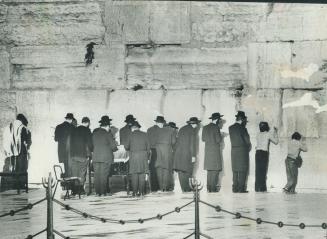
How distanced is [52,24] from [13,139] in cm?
196

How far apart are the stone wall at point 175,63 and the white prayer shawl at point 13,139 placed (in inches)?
8.7

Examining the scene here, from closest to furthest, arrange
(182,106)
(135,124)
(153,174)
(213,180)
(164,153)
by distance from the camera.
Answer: (135,124), (153,174), (164,153), (213,180), (182,106)

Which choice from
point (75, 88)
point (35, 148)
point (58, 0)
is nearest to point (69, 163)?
point (35, 148)

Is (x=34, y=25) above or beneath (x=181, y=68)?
above

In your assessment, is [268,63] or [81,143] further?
[268,63]

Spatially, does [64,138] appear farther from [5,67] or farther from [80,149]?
[5,67]

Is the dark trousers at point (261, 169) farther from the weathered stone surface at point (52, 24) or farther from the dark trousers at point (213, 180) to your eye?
the weathered stone surface at point (52, 24)

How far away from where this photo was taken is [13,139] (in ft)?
33.5

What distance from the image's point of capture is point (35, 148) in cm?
992

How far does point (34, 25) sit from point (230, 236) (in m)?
5.12

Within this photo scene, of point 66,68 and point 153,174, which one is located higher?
point 66,68

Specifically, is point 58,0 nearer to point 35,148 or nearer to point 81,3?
point 81,3

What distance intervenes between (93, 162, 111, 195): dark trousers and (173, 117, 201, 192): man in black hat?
116cm

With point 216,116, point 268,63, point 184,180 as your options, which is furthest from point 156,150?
point 268,63
